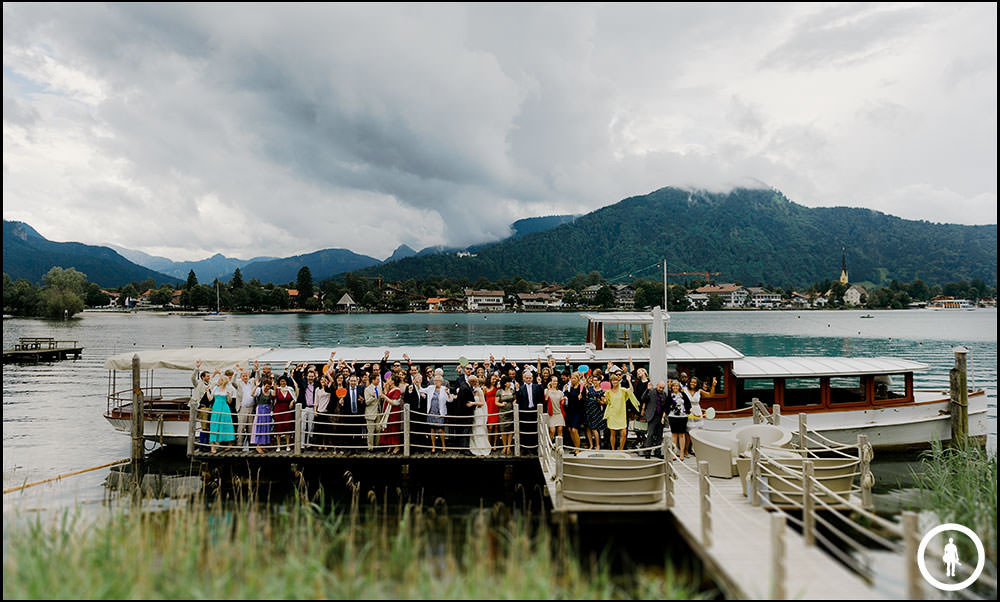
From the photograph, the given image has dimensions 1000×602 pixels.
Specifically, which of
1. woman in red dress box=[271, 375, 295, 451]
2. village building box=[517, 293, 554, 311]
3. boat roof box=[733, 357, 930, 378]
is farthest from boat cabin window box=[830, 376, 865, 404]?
village building box=[517, 293, 554, 311]

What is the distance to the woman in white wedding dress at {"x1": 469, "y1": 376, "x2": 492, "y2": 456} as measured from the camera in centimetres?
1252

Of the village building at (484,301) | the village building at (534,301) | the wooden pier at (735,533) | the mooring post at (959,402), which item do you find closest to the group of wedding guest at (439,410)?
the wooden pier at (735,533)

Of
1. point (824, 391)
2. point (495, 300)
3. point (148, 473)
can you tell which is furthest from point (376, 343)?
point (495, 300)

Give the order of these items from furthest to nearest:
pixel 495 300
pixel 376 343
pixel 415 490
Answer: pixel 495 300 < pixel 376 343 < pixel 415 490

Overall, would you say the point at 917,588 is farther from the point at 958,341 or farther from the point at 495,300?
the point at 495,300

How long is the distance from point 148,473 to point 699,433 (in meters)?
14.6

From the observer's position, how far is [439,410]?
12.8 meters

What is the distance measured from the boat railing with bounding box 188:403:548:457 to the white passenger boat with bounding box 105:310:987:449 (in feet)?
9.84

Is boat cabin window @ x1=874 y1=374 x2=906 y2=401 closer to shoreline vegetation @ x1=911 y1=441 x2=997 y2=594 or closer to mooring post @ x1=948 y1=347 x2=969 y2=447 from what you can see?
mooring post @ x1=948 y1=347 x2=969 y2=447

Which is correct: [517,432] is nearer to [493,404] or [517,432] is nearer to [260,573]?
[493,404]

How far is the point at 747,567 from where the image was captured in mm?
7445

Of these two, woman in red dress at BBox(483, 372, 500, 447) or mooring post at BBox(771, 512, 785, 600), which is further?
woman in red dress at BBox(483, 372, 500, 447)

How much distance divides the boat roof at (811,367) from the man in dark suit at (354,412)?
10.0 metres

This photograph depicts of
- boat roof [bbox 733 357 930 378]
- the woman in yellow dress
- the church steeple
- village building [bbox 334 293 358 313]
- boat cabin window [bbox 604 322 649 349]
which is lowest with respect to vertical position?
the woman in yellow dress
